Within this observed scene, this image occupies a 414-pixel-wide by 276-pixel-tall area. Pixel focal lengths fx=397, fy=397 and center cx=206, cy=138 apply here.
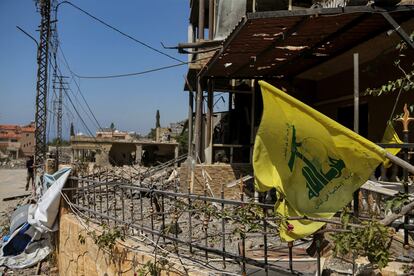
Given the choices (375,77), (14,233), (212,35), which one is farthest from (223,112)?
(14,233)

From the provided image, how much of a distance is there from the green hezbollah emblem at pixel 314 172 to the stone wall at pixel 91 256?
1590 mm

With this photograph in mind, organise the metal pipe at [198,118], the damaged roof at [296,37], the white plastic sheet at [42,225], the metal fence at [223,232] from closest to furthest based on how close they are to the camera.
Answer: the metal fence at [223,232], the damaged roof at [296,37], the white plastic sheet at [42,225], the metal pipe at [198,118]

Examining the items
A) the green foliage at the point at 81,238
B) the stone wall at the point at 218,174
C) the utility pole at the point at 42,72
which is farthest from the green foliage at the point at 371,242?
the utility pole at the point at 42,72

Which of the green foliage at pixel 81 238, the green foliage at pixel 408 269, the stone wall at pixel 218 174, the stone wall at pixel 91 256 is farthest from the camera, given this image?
the stone wall at pixel 218 174

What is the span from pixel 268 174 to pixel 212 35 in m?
9.86

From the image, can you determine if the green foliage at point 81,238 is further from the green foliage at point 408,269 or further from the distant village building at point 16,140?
the distant village building at point 16,140

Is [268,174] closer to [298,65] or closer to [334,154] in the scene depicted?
[334,154]

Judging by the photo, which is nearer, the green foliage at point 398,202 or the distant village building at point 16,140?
the green foliage at point 398,202

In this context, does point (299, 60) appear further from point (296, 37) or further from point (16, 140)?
point (16, 140)

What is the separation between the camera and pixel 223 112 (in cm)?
1567

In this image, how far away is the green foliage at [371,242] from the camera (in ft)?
7.54

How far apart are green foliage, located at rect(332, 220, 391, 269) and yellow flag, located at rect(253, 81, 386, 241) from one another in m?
0.18

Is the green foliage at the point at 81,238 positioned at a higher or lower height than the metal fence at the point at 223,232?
lower

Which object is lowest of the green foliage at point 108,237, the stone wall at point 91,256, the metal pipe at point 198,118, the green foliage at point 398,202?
the stone wall at point 91,256
